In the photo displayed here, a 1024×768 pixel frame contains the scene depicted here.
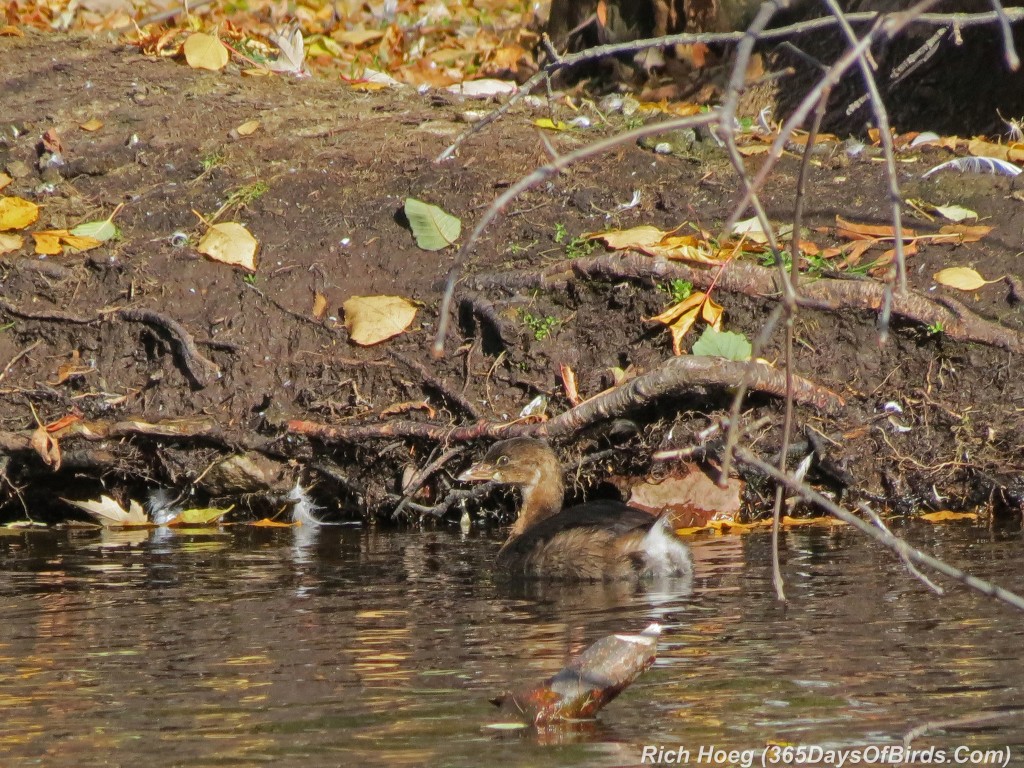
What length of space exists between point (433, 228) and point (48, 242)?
218 centimetres

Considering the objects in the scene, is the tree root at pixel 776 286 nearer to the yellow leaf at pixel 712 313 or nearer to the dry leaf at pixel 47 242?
the yellow leaf at pixel 712 313

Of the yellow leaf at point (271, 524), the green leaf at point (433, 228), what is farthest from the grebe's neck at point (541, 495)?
the green leaf at point (433, 228)

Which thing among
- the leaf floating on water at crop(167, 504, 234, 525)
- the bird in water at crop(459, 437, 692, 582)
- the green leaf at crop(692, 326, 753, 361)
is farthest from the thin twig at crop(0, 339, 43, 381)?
the green leaf at crop(692, 326, 753, 361)

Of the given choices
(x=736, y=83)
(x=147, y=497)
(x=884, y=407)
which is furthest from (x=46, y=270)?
(x=736, y=83)

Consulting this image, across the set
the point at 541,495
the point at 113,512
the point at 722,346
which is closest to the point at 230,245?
the point at 113,512

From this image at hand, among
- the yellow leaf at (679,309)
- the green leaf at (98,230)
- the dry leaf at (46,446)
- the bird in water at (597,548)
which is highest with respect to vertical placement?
the green leaf at (98,230)

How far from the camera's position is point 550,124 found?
31.9 feet

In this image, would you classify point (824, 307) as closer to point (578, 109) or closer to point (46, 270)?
point (578, 109)

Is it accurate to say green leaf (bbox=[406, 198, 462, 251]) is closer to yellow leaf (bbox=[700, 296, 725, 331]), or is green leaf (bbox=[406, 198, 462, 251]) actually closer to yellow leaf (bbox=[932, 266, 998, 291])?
yellow leaf (bbox=[700, 296, 725, 331])

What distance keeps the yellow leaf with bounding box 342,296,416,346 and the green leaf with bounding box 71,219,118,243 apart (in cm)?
163

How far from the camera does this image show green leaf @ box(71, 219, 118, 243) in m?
8.72

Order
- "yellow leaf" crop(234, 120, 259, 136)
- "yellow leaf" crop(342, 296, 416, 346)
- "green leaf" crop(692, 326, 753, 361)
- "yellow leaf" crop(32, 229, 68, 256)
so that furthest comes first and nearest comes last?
"yellow leaf" crop(234, 120, 259, 136)
"yellow leaf" crop(32, 229, 68, 256)
"yellow leaf" crop(342, 296, 416, 346)
"green leaf" crop(692, 326, 753, 361)

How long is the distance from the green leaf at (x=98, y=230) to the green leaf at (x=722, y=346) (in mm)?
3489

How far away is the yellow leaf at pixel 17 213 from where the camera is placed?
878 cm
